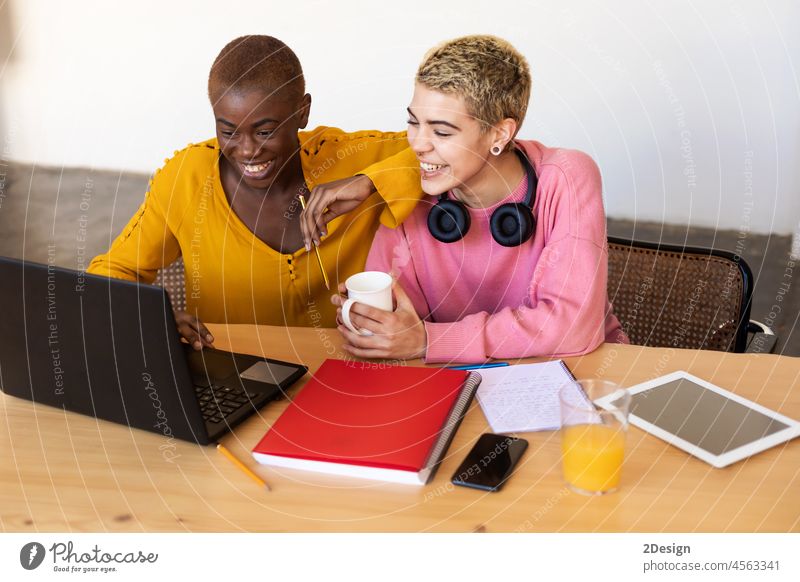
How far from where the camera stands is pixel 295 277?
1824 mm

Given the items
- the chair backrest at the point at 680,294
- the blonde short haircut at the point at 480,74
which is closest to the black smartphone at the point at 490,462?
the blonde short haircut at the point at 480,74

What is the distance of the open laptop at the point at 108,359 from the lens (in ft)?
3.37

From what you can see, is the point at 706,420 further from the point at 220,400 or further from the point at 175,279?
the point at 175,279

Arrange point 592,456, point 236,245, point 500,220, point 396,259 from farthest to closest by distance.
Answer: point 236,245
point 396,259
point 500,220
point 592,456

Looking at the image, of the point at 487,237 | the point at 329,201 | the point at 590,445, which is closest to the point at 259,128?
the point at 329,201

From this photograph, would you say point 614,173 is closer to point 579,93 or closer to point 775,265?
point 579,93

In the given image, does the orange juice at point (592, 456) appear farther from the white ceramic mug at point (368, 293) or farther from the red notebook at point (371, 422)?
the white ceramic mug at point (368, 293)

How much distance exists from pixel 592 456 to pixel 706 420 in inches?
10.7

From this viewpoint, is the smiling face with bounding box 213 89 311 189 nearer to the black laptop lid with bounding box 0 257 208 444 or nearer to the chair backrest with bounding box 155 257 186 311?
the chair backrest with bounding box 155 257 186 311

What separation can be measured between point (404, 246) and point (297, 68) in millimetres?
446

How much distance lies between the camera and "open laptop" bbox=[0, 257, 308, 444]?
3.37 feet

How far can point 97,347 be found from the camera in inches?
43.4

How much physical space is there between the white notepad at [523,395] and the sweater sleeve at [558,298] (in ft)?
0.22
